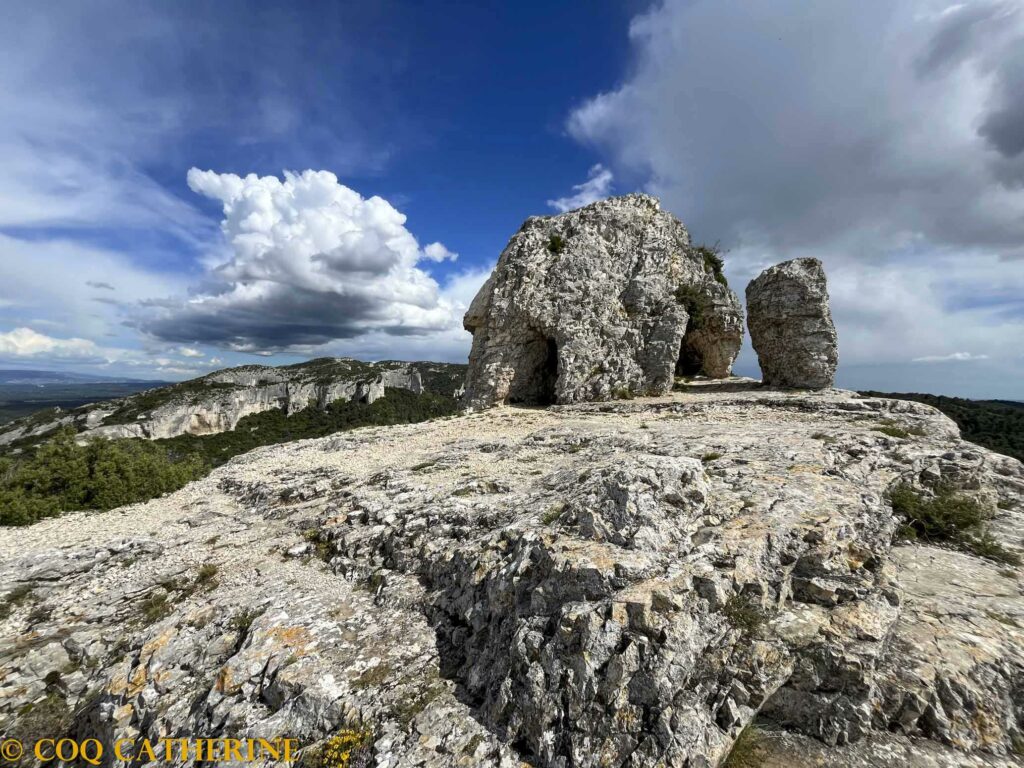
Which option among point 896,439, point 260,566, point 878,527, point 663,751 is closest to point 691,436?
point 896,439

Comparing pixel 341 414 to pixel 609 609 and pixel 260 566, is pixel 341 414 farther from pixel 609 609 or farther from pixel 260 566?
pixel 609 609

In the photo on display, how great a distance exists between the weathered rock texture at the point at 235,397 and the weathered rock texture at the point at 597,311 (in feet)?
284

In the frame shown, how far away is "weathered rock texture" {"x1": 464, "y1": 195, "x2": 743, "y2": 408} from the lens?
84.8ft

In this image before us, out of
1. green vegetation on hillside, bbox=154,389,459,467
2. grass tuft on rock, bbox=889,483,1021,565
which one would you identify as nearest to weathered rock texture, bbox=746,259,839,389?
grass tuft on rock, bbox=889,483,1021,565

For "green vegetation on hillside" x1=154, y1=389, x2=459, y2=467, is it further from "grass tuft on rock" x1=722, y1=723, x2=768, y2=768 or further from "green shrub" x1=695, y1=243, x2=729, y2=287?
"grass tuft on rock" x1=722, y1=723, x2=768, y2=768

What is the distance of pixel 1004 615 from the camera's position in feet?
22.4

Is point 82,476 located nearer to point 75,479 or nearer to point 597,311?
point 75,479

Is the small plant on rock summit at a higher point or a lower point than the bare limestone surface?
lower

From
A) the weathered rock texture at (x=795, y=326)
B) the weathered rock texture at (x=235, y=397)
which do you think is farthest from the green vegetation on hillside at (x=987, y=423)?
the weathered rock texture at (x=235, y=397)

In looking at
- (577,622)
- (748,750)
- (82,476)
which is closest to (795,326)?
(748,750)

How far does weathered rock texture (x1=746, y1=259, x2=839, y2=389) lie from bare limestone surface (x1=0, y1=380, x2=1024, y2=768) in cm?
1240

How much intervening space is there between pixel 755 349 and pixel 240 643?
28.0m

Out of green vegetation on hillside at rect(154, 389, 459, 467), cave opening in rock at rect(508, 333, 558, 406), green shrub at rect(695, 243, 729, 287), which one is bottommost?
green vegetation on hillside at rect(154, 389, 459, 467)

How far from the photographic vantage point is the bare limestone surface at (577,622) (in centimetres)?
548
